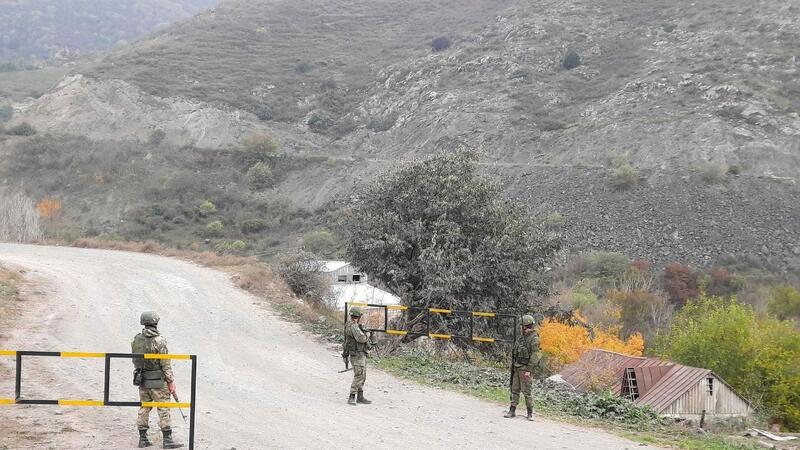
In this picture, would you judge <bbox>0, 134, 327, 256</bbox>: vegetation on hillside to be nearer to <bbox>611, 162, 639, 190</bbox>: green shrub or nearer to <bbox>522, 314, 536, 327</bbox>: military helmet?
<bbox>611, 162, 639, 190</bbox>: green shrub

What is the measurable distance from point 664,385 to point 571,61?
59.3 m

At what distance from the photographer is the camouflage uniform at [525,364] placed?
1209 cm

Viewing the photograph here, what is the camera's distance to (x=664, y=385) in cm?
Result: 2816

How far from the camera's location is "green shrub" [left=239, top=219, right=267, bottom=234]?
2333 inches

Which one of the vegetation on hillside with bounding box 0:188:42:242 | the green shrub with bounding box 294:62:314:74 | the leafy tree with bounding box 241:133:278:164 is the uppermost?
the green shrub with bounding box 294:62:314:74

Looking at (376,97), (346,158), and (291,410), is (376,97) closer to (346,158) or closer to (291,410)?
(346,158)

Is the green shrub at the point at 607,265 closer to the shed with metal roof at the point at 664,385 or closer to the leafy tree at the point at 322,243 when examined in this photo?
the leafy tree at the point at 322,243

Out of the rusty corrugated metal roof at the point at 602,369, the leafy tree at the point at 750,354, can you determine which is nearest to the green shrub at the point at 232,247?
the rusty corrugated metal roof at the point at 602,369

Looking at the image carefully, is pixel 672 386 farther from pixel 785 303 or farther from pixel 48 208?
pixel 48 208

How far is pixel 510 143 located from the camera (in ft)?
220

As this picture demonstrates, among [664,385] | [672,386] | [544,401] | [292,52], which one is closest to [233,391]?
[544,401]

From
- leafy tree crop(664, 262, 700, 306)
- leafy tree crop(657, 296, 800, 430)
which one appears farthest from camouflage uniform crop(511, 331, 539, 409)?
leafy tree crop(664, 262, 700, 306)

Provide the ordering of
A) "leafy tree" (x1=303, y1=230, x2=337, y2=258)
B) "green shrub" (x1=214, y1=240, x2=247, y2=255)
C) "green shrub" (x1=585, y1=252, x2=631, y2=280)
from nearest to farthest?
"leafy tree" (x1=303, y1=230, x2=337, y2=258) → "green shrub" (x1=585, y1=252, x2=631, y2=280) → "green shrub" (x1=214, y1=240, x2=247, y2=255)

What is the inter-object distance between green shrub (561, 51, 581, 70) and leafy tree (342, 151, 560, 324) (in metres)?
64.1
